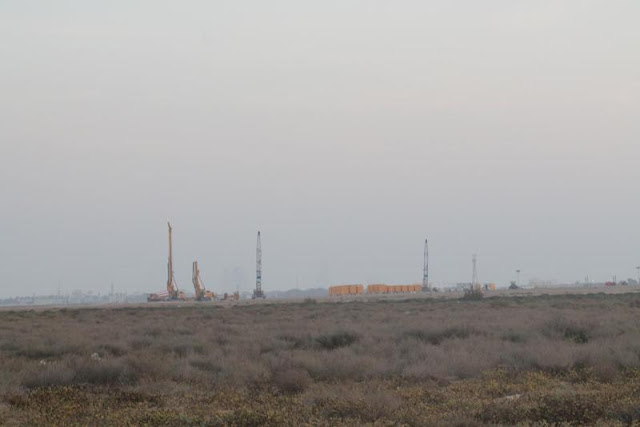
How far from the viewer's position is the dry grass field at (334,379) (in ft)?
34.0

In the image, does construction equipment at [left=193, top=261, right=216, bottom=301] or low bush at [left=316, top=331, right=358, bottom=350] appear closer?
low bush at [left=316, top=331, right=358, bottom=350]

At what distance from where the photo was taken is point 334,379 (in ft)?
47.4

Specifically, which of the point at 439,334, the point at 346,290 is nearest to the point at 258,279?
the point at 346,290

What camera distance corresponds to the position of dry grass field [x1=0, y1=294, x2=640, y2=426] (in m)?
10.4

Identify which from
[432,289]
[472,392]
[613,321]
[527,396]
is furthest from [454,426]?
[432,289]

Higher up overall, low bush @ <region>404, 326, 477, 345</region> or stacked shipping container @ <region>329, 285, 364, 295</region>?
low bush @ <region>404, 326, 477, 345</region>

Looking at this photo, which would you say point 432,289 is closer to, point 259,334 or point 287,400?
point 259,334

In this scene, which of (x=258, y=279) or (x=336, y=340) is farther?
(x=258, y=279)

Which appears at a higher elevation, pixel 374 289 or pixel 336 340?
pixel 336 340

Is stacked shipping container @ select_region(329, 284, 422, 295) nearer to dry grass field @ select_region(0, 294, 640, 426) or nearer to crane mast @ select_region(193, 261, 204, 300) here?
crane mast @ select_region(193, 261, 204, 300)

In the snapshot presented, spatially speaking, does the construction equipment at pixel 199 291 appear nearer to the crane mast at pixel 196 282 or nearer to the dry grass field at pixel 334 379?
the crane mast at pixel 196 282

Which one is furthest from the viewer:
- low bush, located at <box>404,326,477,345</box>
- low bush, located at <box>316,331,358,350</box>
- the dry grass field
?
low bush, located at <box>404,326,477,345</box>

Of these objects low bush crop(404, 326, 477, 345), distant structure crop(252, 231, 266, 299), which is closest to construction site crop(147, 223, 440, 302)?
distant structure crop(252, 231, 266, 299)

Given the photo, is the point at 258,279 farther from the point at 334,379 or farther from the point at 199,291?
the point at 334,379
